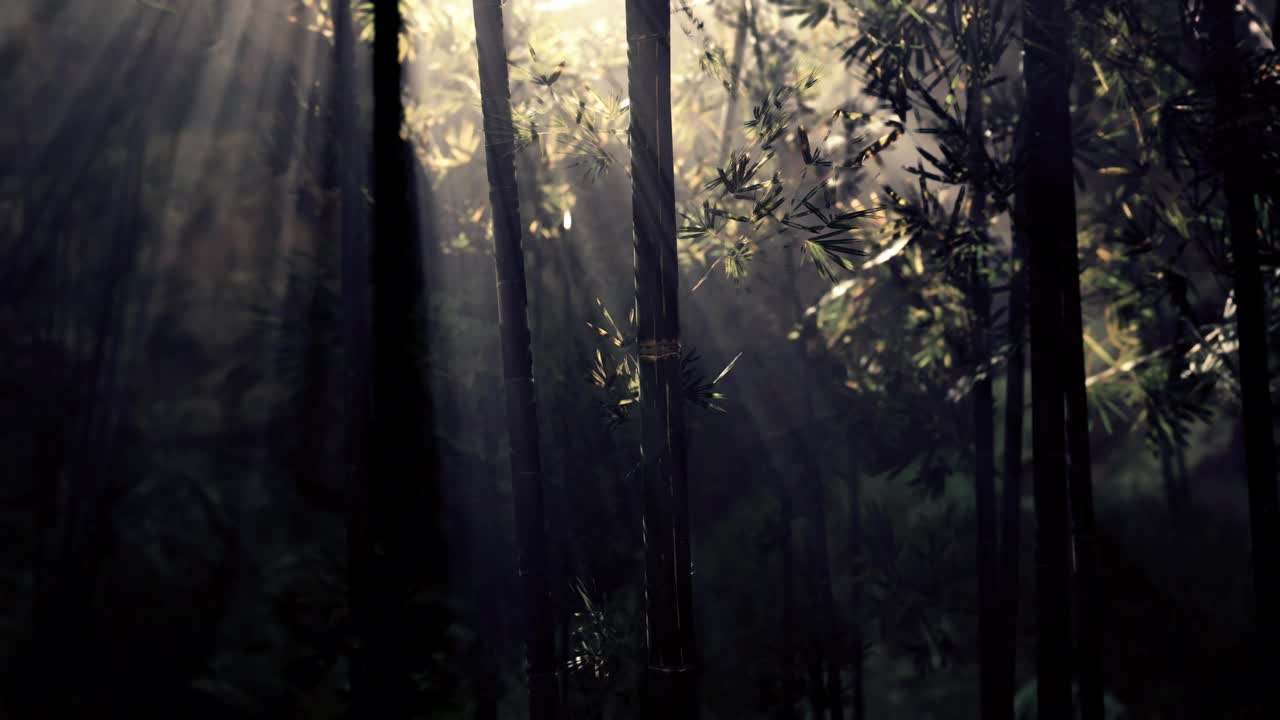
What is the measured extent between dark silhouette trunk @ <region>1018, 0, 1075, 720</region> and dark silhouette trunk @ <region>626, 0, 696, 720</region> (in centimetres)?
178

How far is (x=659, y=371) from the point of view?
2.90 metres

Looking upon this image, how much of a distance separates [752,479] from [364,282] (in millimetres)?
5493

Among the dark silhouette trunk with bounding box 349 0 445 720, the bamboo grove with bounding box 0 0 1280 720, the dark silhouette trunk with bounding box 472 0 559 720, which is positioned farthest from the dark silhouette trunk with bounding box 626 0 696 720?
the dark silhouette trunk with bounding box 349 0 445 720

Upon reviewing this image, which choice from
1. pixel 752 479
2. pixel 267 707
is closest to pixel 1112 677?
pixel 752 479

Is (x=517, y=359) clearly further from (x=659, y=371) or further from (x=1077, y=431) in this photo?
(x=1077, y=431)

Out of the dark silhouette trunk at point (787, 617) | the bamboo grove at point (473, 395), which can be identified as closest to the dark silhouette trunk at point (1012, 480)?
the bamboo grove at point (473, 395)

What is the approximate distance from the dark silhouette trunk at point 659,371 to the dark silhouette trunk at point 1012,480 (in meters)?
3.19

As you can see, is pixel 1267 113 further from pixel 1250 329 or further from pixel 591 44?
pixel 591 44

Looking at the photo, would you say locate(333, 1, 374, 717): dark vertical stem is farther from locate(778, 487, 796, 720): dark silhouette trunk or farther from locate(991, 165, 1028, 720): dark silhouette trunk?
locate(778, 487, 796, 720): dark silhouette trunk

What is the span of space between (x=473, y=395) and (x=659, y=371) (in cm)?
561

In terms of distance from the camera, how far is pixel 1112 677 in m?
9.31

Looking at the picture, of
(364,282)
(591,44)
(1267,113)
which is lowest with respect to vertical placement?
(364,282)

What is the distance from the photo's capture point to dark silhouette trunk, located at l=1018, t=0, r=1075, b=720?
12.8 ft

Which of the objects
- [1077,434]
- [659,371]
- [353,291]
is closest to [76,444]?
[353,291]
